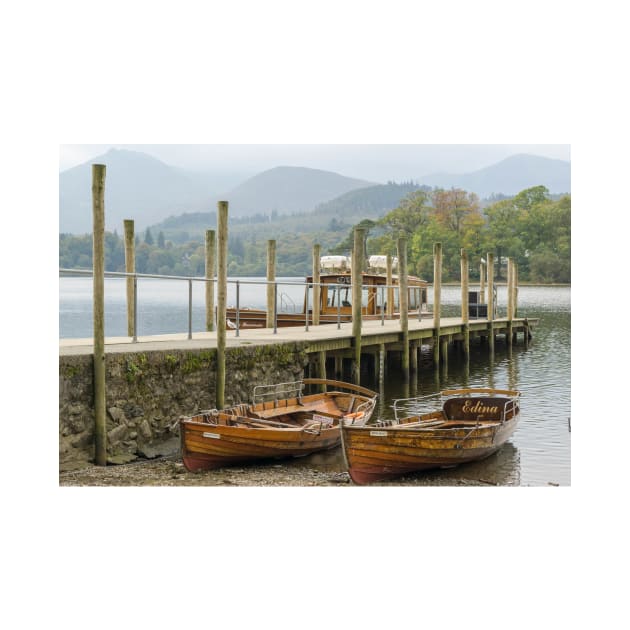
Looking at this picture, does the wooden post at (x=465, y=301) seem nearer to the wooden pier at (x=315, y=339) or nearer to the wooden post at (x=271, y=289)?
the wooden pier at (x=315, y=339)

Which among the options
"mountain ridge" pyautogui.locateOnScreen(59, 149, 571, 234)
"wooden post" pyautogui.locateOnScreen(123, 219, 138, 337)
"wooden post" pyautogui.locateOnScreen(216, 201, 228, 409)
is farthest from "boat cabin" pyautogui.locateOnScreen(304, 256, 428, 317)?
"mountain ridge" pyautogui.locateOnScreen(59, 149, 571, 234)

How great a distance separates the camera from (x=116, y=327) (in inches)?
1731

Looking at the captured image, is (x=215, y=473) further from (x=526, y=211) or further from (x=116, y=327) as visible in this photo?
(x=526, y=211)

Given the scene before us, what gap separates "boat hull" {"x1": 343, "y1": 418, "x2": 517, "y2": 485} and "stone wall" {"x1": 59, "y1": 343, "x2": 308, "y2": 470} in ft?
8.78

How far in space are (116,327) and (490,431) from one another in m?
35.7

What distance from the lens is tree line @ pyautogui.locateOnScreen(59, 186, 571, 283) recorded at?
3609 centimetres

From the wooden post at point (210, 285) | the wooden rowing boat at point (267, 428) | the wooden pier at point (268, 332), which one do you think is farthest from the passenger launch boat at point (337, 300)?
the wooden rowing boat at point (267, 428)

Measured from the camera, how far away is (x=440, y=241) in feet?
148

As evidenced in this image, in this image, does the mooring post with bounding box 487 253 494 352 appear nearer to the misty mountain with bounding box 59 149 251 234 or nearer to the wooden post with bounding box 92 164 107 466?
the wooden post with bounding box 92 164 107 466

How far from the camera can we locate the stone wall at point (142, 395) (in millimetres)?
9406

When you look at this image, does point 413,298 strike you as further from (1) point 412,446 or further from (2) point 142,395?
(2) point 142,395

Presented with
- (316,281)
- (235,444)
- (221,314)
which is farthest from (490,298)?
(235,444)

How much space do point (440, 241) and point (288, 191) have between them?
94034 mm

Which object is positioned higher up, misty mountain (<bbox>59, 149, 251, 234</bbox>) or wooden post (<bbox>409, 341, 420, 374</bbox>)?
misty mountain (<bbox>59, 149, 251, 234</bbox>)
